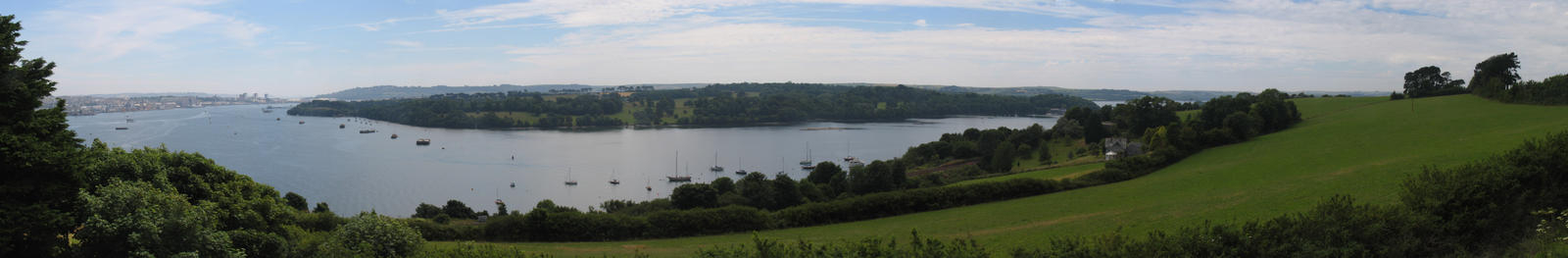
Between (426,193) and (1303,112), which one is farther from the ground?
(1303,112)

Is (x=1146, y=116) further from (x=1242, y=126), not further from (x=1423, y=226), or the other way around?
(x=1423, y=226)

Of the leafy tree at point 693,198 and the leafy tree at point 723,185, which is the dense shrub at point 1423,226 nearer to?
the leafy tree at point 693,198

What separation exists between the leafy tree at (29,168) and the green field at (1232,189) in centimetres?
433

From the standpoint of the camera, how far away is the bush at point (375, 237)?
860 cm

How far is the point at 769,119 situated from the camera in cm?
10494

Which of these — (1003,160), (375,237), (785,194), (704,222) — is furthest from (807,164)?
(375,237)

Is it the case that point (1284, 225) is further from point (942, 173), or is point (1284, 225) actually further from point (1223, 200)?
point (942, 173)

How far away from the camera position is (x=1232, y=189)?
16.5 m

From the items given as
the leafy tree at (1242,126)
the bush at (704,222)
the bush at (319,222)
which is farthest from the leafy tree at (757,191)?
the leafy tree at (1242,126)

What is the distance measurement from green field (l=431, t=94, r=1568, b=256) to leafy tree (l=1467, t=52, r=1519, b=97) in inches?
162

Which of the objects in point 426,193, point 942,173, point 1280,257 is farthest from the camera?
point 426,193

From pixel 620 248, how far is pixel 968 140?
117 ft

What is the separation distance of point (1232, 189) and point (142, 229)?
19454 mm

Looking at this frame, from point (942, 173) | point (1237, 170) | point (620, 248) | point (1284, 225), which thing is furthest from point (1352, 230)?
point (942, 173)
